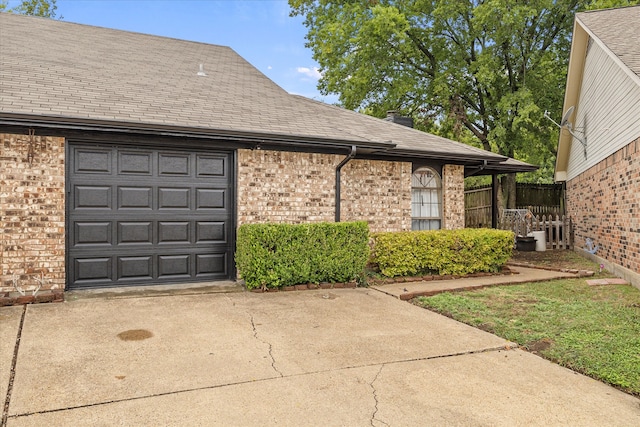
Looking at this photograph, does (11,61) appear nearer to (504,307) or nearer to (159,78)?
(159,78)

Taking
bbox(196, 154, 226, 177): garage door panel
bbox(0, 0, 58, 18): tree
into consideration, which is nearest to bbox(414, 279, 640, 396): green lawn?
bbox(196, 154, 226, 177): garage door panel

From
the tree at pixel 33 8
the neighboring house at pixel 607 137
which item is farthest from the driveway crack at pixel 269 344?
the tree at pixel 33 8

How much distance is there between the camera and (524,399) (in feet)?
11.1

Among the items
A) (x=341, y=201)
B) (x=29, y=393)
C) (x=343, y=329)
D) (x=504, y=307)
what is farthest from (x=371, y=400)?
(x=341, y=201)

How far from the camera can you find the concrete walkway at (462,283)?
729 centimetres

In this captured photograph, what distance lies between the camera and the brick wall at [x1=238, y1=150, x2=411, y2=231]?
834 cm

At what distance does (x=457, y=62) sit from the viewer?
18.2 metres

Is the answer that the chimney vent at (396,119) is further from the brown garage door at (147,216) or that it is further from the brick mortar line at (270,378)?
the brick mortar line at (270,378)

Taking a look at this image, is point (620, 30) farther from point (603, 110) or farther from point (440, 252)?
point (440, 252)

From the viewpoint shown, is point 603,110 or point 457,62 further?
point 457,62

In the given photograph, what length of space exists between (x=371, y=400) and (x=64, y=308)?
15.4ft

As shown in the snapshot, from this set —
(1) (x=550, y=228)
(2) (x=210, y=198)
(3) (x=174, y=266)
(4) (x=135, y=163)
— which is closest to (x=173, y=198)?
(2) (x=210, y=198)

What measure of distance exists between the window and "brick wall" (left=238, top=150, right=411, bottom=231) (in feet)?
1.02

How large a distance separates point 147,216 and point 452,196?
7035mm
